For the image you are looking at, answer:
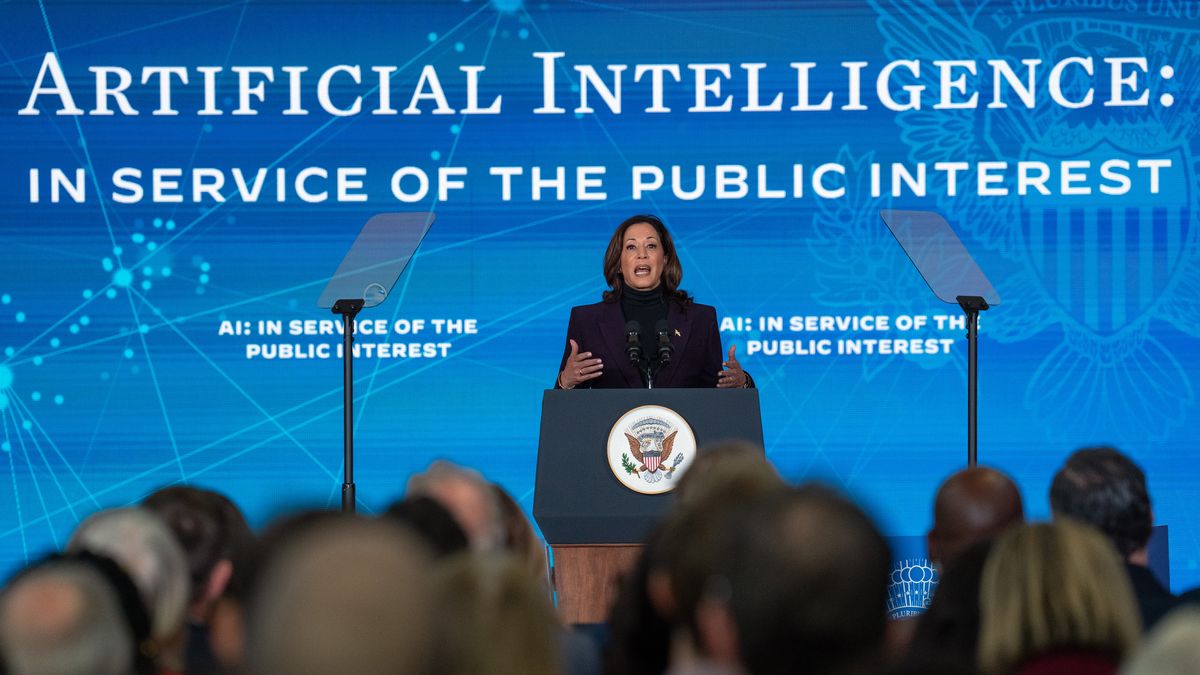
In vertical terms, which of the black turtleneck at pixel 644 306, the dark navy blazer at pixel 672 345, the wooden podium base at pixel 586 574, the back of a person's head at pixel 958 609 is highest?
the black turtleneck at pixel 644 306

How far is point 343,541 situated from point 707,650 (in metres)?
0.52

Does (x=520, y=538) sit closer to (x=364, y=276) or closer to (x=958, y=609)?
(x=958, y=609)

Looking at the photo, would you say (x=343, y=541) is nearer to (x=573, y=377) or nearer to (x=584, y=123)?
(x=573, y=377)

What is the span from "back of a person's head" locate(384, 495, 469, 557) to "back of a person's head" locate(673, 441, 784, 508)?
329mm

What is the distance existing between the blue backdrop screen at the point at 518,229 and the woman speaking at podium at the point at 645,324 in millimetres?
1631

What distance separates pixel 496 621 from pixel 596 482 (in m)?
2.58

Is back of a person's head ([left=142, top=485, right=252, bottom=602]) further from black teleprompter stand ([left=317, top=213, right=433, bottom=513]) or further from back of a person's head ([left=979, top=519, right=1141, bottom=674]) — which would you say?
black teleprompter stand ([left=317, top=213, right=433, bottom=513])

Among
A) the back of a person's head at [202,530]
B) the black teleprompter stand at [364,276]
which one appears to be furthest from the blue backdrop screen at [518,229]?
the back of a person's head at [202,530]

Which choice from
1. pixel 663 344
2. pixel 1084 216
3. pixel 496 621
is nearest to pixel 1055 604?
pixel 496 621

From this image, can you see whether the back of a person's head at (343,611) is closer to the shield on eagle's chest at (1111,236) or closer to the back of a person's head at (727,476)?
the back of a person's head at (727,476)

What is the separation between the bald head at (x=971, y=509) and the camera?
8.48 feet

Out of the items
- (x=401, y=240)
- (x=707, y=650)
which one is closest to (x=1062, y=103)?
(x=401, y=240)

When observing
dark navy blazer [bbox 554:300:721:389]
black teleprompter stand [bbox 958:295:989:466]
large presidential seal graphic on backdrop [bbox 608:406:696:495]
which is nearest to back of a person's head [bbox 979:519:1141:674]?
large presidential seal graphic on backdrop [bbox 608:406:696:495]

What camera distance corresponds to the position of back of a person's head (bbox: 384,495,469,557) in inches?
86.1
